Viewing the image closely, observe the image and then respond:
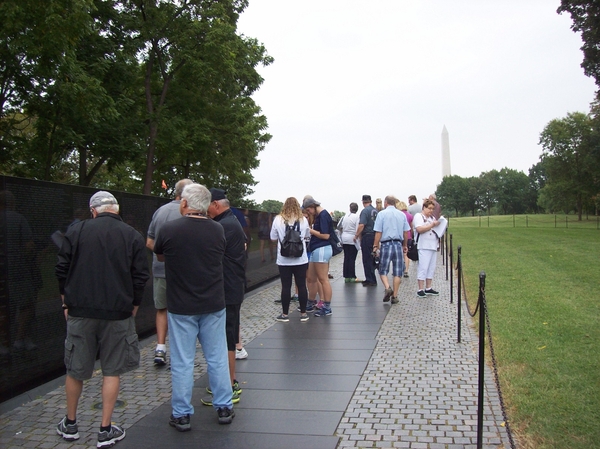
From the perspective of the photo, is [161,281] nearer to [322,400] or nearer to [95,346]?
[95,346]

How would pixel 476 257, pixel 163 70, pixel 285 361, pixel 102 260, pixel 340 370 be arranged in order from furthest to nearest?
pixel 163 70 → pixel 476 257 → pixel 285 361 → pixel 340 370 → pixel 102 260

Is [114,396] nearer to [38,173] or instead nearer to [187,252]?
[187,252]

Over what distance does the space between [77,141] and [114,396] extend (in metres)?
17.5

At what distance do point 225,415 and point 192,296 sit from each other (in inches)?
40.5

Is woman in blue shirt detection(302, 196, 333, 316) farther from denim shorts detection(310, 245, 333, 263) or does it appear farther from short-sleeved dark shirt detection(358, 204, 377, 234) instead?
short-sleeved dark shirt detection(358, 204, 377, 234)

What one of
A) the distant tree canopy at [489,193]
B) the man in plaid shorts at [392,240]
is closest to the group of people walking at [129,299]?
the man in plaid shorts at [392,240]

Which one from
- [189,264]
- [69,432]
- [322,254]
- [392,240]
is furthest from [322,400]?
[392,240]

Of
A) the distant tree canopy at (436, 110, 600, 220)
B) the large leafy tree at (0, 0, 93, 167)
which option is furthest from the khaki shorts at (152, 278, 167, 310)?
the distant tree canopy at (436, 110, 600, 220)

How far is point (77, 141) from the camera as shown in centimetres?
2048

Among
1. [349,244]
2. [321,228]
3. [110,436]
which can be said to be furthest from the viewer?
[349,244]

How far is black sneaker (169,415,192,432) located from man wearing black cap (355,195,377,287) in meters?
8.11

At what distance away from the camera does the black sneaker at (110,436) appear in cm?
442

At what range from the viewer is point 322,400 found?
544cm

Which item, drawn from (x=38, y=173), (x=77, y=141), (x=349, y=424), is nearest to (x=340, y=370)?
(x=349, y=424)
